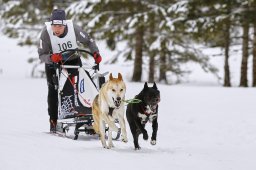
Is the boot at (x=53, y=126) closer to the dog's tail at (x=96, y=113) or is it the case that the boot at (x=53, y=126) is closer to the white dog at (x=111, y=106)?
the dog's tail at (x=96, y=113)

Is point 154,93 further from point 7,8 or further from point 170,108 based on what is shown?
point 7,8

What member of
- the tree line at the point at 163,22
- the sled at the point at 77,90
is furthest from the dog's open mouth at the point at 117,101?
the tree line at the point at 163,22

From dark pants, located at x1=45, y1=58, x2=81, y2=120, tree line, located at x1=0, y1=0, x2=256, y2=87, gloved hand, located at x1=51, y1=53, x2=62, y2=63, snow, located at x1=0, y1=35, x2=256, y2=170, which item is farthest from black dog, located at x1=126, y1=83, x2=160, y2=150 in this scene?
tree line, located at x1=0, y1=0, x2=256, y2=87

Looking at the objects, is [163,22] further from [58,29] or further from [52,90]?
[58,29]

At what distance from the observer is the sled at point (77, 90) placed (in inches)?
307

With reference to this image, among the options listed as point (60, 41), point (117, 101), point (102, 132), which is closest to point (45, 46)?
point (60, 41)

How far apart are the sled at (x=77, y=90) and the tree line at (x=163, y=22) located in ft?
28.3

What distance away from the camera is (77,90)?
782 centimetres

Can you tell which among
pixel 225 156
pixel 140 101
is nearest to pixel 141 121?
pixel 140 101

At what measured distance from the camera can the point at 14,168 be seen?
478cm

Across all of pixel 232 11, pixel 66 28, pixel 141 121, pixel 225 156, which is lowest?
pixel 225 156

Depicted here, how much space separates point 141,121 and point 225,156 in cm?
119

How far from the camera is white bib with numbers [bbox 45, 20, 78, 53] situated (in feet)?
26.3

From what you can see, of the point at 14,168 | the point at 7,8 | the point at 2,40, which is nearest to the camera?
the point at 14,168
